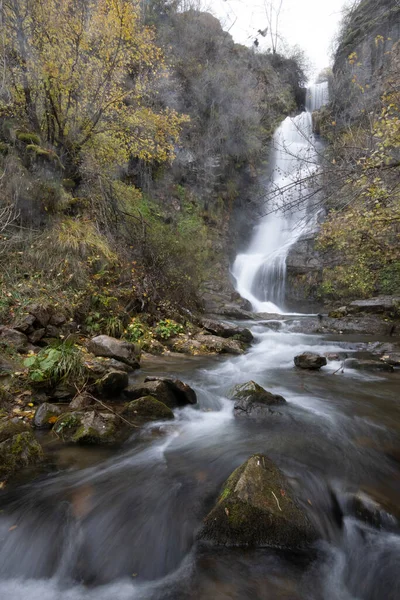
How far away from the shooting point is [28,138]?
8.41 metres

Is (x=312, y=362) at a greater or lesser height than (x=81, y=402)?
lesser

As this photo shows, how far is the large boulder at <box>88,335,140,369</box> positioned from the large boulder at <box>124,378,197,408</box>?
1.22 meters

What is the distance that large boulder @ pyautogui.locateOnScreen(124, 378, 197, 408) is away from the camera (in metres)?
4.73

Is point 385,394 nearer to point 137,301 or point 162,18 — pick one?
point 137,301

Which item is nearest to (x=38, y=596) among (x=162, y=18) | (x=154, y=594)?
(x=154, y=594)

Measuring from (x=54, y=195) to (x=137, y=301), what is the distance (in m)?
3.30

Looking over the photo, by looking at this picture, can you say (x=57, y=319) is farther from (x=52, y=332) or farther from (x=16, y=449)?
(x=16, y=449)

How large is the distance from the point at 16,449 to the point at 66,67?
921 centimetres

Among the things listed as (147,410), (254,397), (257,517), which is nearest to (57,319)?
(147,410)

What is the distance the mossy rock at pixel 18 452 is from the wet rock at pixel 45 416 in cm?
54

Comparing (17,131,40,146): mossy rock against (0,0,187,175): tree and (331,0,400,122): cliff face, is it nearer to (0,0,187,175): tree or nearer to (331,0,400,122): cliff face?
(0,0,187,175): tree

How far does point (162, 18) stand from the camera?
20859 millimetres

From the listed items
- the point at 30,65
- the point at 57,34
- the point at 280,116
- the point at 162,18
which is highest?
the point at 162,18

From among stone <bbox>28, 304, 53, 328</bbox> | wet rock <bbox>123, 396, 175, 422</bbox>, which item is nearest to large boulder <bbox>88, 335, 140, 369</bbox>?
stone <bbox>28, 304, 53, 328</bbox>
